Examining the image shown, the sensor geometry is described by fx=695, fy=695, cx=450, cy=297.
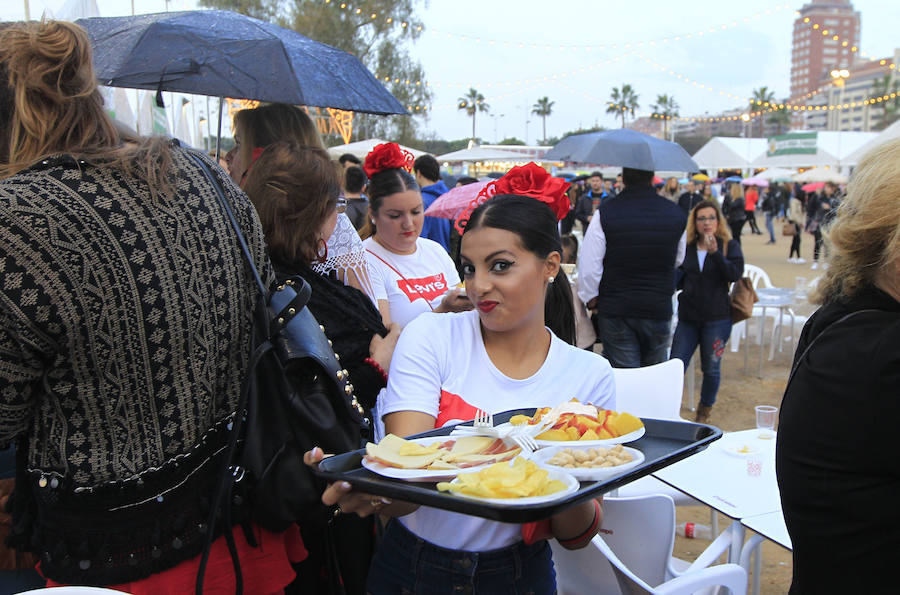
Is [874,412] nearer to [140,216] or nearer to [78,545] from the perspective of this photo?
[140,216]

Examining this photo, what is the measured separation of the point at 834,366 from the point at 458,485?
2.74 feet

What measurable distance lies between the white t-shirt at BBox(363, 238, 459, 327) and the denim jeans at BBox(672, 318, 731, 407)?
319 cm

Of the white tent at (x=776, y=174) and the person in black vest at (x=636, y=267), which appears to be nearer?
the person in black vest at (x=636, y=267)

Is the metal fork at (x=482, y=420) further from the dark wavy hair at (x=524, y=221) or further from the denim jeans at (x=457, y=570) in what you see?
the dark wavy hair at (x=524, y=221)

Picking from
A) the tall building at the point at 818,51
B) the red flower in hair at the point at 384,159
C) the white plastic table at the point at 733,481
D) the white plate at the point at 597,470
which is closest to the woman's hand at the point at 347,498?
the white plate at the point at 597,470

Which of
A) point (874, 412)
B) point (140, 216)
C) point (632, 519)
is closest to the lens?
point (874, 412)

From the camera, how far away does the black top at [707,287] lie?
18.9 ft

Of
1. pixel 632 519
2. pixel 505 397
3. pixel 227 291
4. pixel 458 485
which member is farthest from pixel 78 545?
pixel 632 519

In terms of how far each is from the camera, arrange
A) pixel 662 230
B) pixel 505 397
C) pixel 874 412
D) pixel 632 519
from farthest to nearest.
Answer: pixel 662 230, pixel 632 519, pixel 505 397, pixel 874 412

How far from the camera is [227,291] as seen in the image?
1631 millimetres

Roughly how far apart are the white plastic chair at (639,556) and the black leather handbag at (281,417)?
3.51 feet

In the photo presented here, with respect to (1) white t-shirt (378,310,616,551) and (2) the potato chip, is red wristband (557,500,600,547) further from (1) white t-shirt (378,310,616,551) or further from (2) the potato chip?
(2) the potato chip

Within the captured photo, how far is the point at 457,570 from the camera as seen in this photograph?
5.30 feet

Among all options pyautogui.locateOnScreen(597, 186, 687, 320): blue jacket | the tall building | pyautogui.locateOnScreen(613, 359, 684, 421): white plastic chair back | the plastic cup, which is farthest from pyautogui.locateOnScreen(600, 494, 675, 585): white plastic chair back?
the tall building
